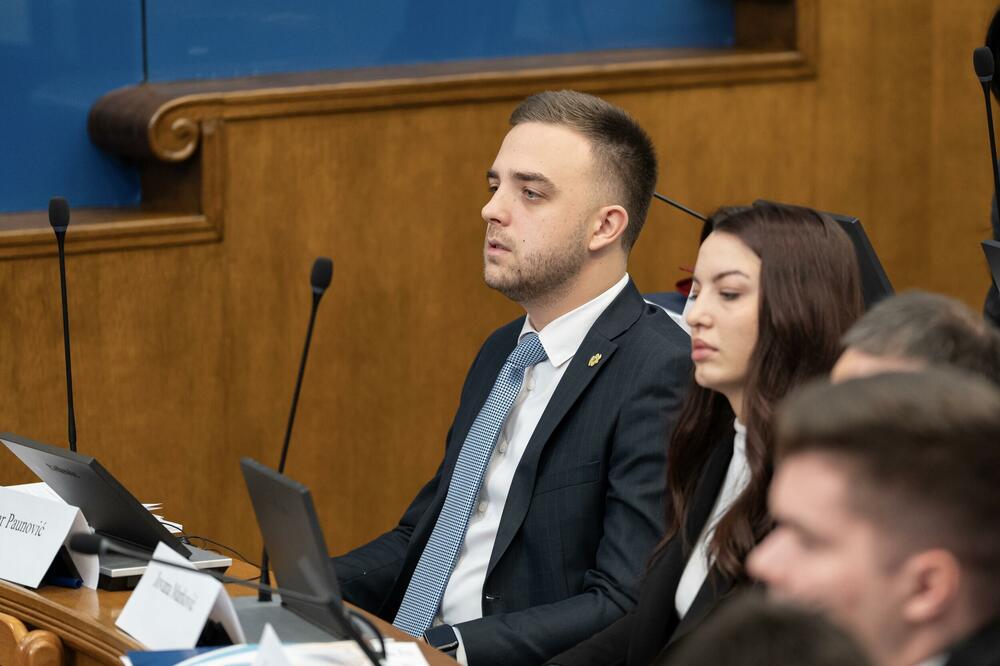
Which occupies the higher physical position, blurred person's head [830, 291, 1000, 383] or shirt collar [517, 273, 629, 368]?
blurred person's head [830, 291, 1000, 383]

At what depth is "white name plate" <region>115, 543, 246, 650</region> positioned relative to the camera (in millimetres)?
1880

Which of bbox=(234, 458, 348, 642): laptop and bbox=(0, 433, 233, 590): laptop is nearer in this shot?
bbox=(234, 458, 348, 642): laptop

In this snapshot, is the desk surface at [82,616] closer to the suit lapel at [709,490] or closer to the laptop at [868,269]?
the suit lapel at [709,490]

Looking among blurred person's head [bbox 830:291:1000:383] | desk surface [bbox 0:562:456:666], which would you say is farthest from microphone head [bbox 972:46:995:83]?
desk surface [bbox 0:562:456:666]

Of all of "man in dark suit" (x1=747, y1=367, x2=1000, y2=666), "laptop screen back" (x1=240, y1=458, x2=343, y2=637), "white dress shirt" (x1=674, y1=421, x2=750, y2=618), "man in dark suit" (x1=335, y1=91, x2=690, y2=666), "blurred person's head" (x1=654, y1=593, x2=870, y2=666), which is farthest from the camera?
"man in dark suit" (x1=335, y1=91, x2=690, y2=666)

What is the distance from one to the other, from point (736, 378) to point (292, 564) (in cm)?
63

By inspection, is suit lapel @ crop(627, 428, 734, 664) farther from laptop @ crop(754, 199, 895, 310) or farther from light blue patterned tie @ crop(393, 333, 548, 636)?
laptop @ crop(754, 199, 895, 310)

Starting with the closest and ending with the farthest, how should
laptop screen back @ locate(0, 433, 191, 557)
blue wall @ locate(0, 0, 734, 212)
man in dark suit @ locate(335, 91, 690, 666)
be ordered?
1. laptop screen back @ locate(0, 433, 191, 557)
2. man in dark suit @ locate(335, 91, 690, 666)
3. blue wall @ locate(0, 0, 734, 212)

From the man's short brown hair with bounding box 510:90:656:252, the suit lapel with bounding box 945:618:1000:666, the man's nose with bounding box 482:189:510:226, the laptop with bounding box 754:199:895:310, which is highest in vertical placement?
the man's short brown hair with bounding box 510:90:656:252

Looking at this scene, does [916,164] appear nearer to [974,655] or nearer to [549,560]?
[549,560]

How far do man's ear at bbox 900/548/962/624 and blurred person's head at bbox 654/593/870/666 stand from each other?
268mm

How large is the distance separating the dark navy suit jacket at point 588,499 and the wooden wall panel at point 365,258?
1.38 m

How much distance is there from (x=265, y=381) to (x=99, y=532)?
1.42m

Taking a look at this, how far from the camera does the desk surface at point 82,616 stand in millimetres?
2059
